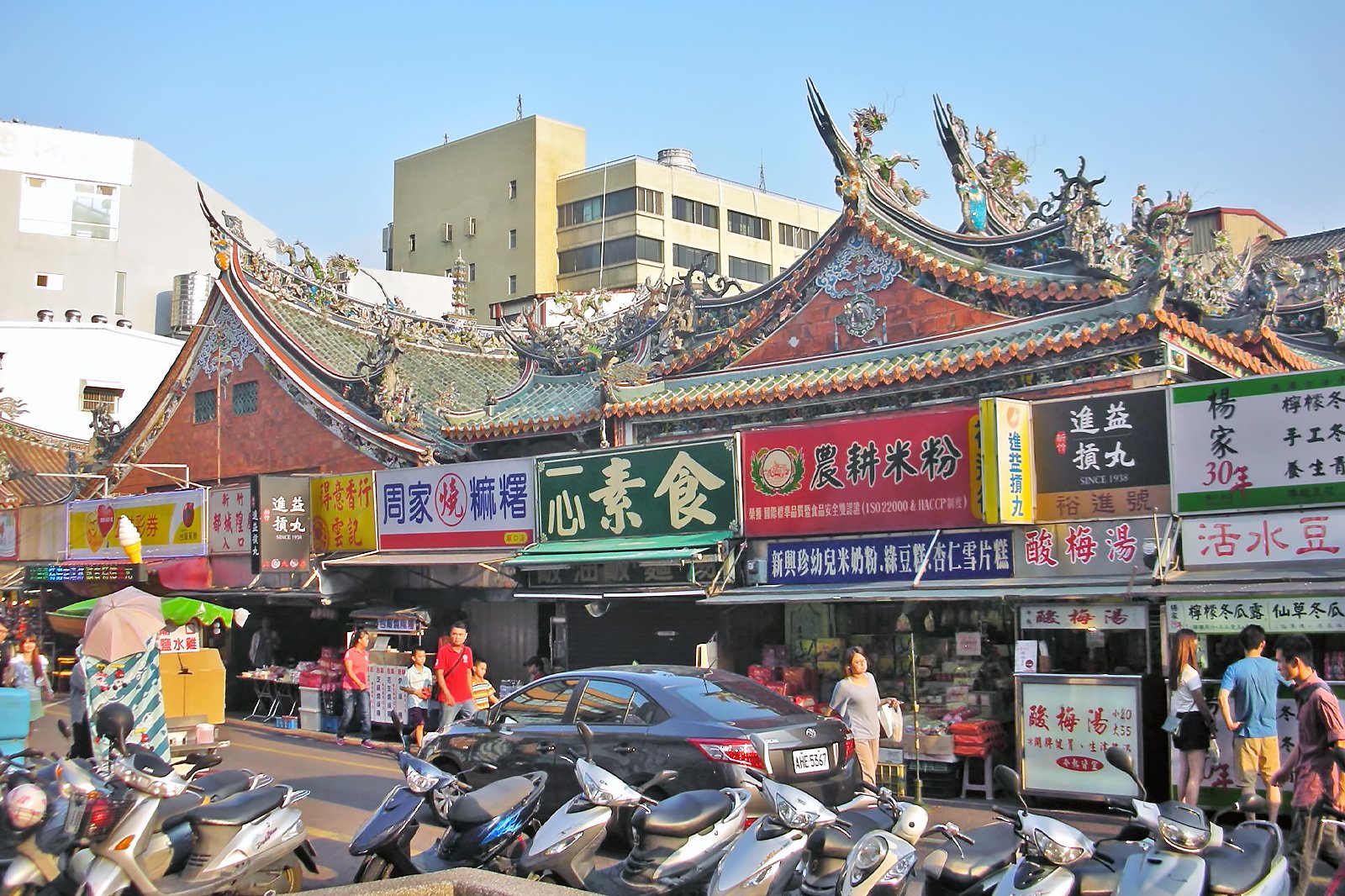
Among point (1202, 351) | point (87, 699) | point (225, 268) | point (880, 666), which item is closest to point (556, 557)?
point (880, 666)

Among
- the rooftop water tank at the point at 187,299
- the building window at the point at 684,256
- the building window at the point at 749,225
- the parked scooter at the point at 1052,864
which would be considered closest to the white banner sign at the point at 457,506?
the parked scooter at the point at 1052,864

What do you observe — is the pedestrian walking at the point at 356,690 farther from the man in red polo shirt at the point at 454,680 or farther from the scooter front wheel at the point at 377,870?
the scooter front wheel at the point at 377,870

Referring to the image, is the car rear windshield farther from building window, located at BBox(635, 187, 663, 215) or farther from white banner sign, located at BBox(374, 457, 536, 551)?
building window, located at BBox(635, 187, 663, 215)

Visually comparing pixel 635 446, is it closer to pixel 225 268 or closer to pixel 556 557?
pixel 556 557

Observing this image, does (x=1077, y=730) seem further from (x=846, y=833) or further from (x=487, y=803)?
(x=487, y=803)

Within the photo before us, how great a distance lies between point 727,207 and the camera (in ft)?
167

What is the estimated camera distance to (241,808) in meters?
7.66

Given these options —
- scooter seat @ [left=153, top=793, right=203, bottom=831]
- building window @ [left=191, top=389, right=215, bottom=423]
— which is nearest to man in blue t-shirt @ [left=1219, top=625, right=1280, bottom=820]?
scooter seat @ [left=153, top=793, right=203, bottom=831]

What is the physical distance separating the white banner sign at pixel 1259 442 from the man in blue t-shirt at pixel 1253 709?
74.9 inches

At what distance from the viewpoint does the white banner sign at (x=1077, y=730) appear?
36.3 ft

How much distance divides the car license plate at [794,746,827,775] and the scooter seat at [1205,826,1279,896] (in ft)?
12.9

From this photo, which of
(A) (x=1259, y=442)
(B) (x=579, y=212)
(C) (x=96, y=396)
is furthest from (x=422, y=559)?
(B) (x=579, y=212)

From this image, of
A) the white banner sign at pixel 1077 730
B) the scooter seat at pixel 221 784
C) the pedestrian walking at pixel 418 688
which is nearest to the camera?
the scooter seat at pixel 221 784

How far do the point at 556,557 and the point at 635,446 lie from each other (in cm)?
186
